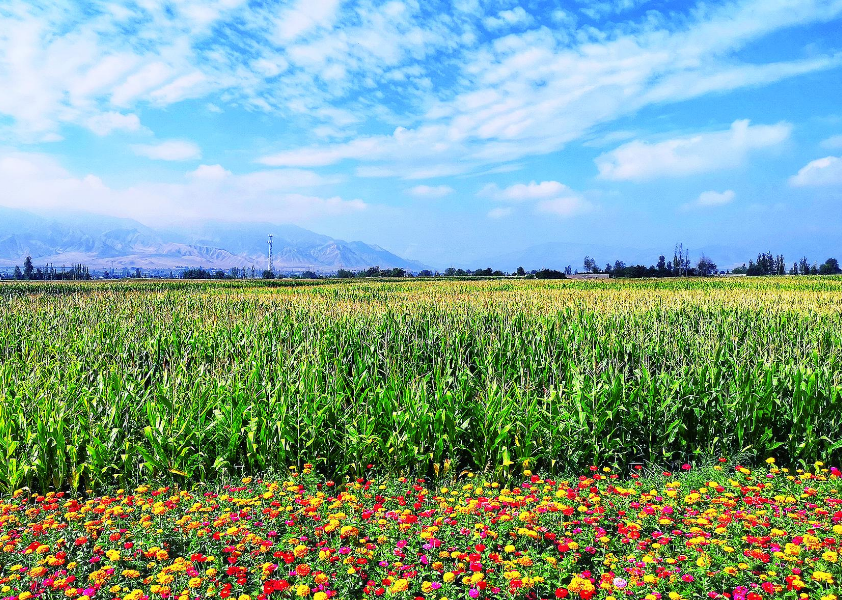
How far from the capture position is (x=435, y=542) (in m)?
4.35

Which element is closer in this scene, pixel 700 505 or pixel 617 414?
pixel 700 505

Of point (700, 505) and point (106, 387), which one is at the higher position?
point (106, 387)

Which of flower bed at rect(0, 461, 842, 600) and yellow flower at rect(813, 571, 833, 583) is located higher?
yellow flower at rect(813, 571, 833, 583)

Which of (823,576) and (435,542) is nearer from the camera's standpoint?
(823,576)

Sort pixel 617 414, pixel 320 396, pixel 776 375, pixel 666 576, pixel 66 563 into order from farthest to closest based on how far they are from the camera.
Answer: pixel 776 375
pixel 320 396
pixel 617 414
pixel 66 563
pixel 666 576

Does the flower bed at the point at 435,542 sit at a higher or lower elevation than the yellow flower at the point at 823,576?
lower

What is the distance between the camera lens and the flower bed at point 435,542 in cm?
384

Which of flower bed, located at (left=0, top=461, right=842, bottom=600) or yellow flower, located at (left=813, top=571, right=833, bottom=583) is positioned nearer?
yellow flower, located at (left=813, top=571, right=833, bottom=583)

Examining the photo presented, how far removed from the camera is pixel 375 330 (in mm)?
13711

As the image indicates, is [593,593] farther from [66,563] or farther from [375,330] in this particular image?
[375,330]

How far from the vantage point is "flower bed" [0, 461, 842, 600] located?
384 centimetres

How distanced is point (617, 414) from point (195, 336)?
36.3 ft

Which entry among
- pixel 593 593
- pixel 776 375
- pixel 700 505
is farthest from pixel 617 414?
pixel 593 593

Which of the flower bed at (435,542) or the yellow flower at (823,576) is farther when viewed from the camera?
the flower bed at (435,542)
